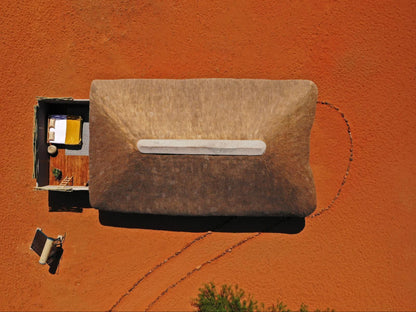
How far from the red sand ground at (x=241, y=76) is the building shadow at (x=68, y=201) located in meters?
→ 0.33

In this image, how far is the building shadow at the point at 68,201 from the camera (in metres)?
13.2

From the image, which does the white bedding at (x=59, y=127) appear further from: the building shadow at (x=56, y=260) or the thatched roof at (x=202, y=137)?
the building shadow at (x=56, y=260)

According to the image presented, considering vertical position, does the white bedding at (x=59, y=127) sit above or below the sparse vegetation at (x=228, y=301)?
above

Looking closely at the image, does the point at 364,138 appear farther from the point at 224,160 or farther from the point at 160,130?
the point at 160,130

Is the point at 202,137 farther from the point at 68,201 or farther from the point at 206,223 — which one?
the point at 68,201

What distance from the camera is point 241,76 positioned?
1304 cm

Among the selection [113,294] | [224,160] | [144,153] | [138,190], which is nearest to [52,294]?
[113,294]

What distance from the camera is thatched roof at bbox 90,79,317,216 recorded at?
10555 millimetres

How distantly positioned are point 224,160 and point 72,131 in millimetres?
7659

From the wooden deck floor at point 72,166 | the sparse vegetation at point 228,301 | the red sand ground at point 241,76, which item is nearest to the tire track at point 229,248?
the red sand ground at point 241,76

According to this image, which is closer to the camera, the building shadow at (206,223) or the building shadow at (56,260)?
the building shadow at (206,223)

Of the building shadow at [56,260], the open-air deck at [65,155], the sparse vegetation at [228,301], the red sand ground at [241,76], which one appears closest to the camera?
the open-air deck at [65,155]

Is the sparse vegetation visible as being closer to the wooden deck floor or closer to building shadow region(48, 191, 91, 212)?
building shadow region(48, 191, 91, 212)

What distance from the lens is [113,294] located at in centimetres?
1316
